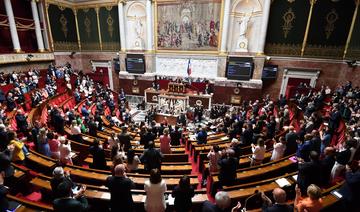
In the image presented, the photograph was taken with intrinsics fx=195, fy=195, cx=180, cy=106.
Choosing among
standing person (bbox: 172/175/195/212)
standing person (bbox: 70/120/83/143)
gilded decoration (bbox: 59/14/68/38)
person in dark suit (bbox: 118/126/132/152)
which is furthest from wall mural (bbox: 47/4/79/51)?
standing person (bbox: 172/175/195/212)

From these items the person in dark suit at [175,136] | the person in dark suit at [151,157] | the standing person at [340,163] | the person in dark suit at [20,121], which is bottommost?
the person in dark suit at [175,136]

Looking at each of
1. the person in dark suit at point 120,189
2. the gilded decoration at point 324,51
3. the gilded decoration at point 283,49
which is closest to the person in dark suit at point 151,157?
the person in dark suit at point 120,189

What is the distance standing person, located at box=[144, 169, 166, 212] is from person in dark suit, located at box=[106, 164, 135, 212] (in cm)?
26

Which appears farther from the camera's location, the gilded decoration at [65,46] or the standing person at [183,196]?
the gilded decoration at [65,46]

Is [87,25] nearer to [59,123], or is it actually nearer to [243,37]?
[243,37]

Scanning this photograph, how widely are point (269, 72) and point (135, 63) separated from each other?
1149 centimetres

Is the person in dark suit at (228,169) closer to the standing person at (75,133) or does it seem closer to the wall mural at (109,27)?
the standing person at (75,133)

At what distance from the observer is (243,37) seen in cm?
1551

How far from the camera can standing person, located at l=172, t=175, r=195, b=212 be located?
298 cm

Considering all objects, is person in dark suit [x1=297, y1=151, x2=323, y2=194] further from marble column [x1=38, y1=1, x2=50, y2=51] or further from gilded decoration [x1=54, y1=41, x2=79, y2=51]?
gilded decoration [x1=54, y1=41, x2=79, y2=51]

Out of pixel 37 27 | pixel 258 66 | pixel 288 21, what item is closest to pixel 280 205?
pixel 258 66

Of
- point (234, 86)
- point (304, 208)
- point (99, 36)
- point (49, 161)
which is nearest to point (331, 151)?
point (304, 208)

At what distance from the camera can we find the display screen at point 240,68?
1507 centimetres

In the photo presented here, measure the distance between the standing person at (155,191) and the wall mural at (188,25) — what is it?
1496cm
